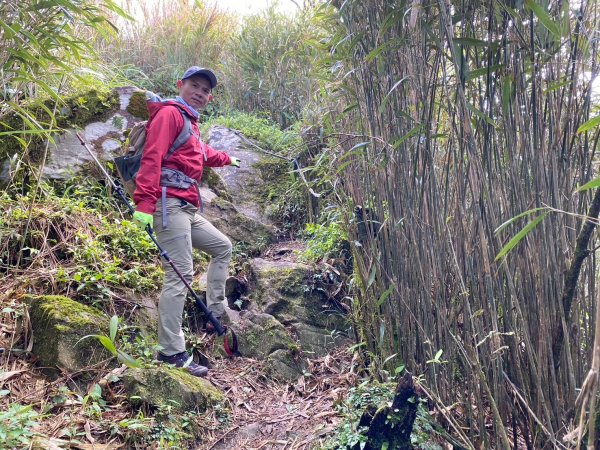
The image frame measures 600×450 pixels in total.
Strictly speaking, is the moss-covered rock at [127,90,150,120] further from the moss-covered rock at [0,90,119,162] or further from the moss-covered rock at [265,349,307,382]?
the moss-covered rock at [265,349,307,382]

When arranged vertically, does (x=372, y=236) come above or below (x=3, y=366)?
above

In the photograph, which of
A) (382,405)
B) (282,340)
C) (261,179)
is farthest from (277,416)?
(261,179)

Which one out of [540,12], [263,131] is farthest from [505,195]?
[263,131]

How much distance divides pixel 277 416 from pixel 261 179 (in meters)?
3.62

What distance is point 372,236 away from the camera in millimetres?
2803

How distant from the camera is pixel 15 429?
1977 millimetres

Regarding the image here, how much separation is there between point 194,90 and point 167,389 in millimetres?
1888

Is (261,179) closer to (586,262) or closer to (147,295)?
(147,295)

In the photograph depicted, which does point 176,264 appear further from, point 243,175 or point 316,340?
point 243,175

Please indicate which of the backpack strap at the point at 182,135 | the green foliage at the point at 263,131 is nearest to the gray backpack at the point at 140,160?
the backpack strap at the point at 182,135

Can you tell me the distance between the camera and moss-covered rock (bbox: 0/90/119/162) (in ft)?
14.3

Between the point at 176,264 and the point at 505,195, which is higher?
the point at 505,195

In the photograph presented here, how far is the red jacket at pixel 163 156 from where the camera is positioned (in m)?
3.21

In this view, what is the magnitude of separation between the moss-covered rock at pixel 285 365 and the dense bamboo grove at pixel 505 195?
4.98 ft
